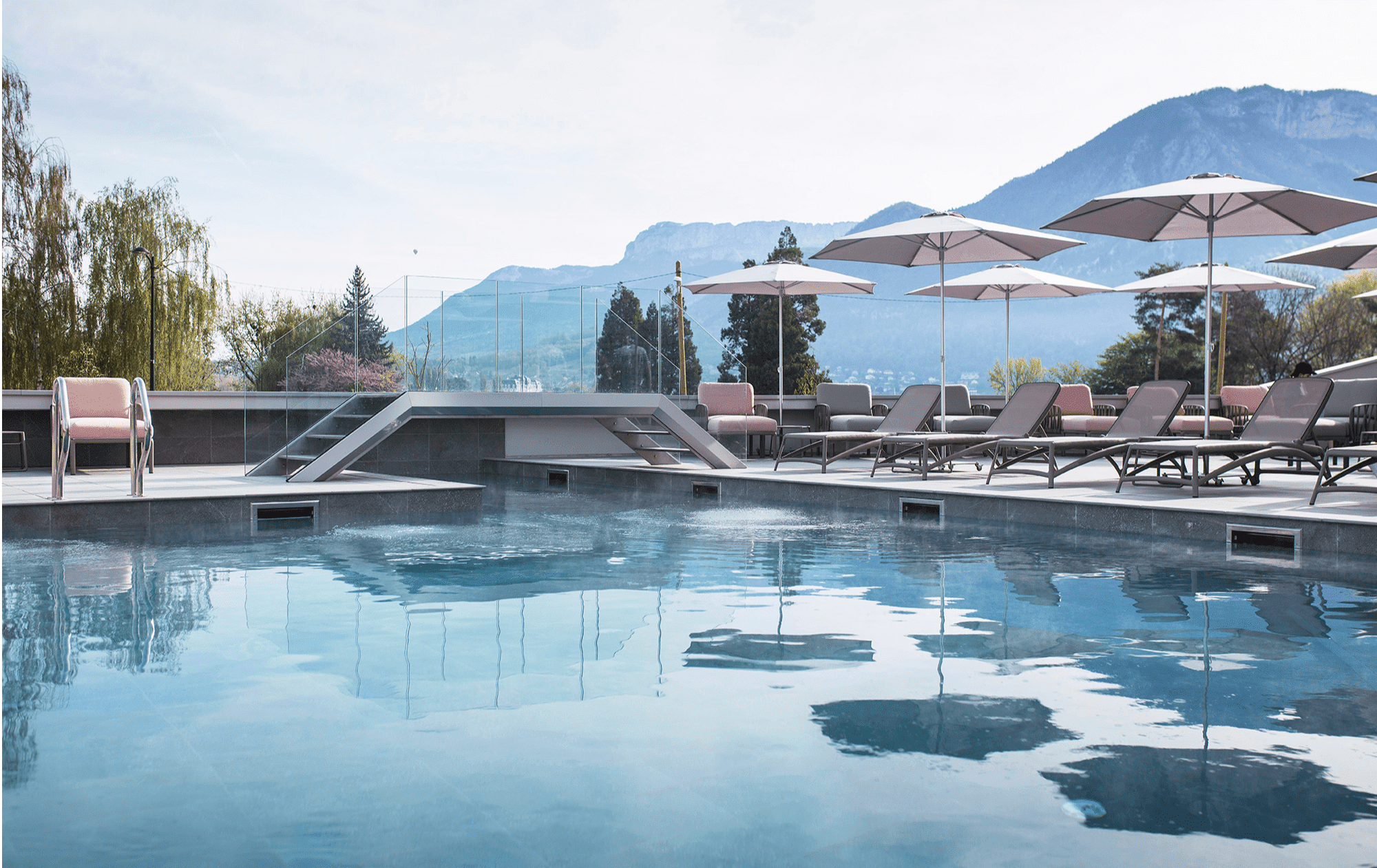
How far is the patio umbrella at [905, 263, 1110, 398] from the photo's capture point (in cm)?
1408

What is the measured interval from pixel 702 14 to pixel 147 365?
41.2ft

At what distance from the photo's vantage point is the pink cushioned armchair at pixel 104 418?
8.30 m

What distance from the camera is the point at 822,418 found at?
14.9m

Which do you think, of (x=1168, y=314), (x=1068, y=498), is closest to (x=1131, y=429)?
(x=1068, y=498)

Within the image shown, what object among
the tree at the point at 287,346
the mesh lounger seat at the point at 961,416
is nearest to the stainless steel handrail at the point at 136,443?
Answer: the tree at the point at 287,346

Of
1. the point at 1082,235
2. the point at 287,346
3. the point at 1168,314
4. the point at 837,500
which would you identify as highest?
the point at 1082,235

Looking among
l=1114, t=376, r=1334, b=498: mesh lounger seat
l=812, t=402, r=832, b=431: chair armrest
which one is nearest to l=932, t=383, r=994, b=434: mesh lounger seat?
l=812, t=402, r=832, b=431: chair armrest

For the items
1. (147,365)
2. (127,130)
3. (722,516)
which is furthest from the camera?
(127,130)

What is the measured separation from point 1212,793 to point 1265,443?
640cm

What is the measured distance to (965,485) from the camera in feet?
30.6

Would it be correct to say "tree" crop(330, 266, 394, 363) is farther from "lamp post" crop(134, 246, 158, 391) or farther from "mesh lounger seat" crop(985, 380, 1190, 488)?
"lamp post" crop(134, 246, 158, 391)

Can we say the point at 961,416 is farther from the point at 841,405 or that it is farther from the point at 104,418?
the point at 104,418

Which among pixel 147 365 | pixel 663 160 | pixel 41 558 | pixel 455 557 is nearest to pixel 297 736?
pixel 455 557

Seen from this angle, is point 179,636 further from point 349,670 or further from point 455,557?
point 455,557
